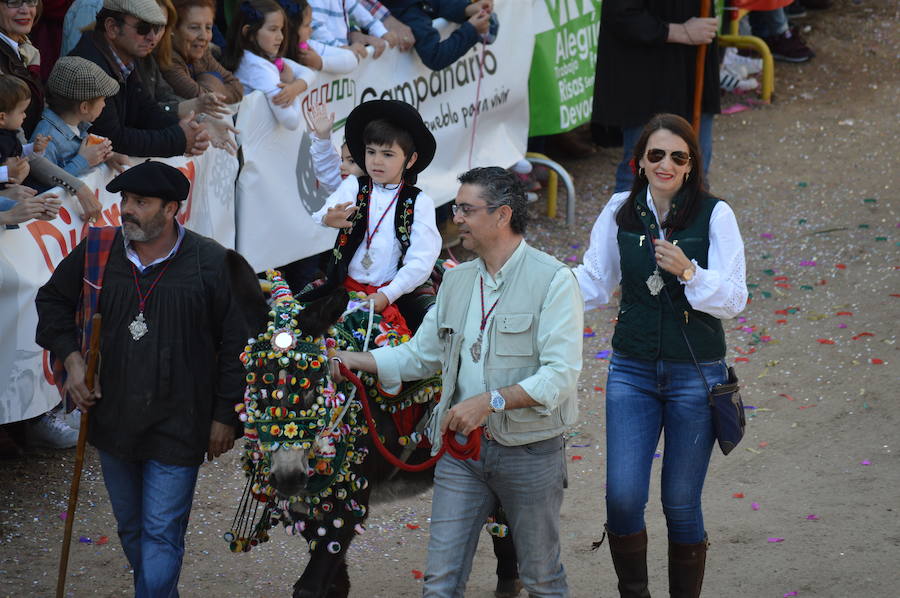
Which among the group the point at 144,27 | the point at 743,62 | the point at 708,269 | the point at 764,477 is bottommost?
the point at 764,477

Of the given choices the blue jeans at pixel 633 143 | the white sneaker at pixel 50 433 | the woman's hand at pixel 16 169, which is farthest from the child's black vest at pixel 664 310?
the blue jeans at pixel 633 143

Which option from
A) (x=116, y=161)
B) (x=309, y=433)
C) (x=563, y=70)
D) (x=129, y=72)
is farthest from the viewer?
(x=563, y=70)

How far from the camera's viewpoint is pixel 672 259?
4.65m

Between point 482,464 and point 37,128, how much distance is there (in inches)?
127

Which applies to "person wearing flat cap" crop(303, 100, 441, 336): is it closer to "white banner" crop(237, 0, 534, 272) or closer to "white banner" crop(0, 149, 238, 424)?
"white banner" crop(0, 149, 238, 424)

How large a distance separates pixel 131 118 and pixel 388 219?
2.21m

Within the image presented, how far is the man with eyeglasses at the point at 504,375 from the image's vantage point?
450 cm

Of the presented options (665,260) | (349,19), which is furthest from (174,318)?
(349,19)

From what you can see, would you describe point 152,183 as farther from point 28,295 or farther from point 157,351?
point 28,295

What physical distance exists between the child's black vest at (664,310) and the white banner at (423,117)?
3748mm

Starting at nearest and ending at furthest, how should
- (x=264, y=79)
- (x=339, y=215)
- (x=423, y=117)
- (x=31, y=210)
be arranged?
(x=339, y=215) < (x=31, y=210) < (x=264, y=79) < (x=423, y=117)

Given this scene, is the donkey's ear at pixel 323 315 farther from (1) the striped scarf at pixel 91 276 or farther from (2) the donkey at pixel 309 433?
(1) the striped scarf at pixel 91 276

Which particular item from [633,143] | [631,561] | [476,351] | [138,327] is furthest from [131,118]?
[633,143]

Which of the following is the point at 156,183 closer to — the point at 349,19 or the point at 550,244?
the point at 349,19
